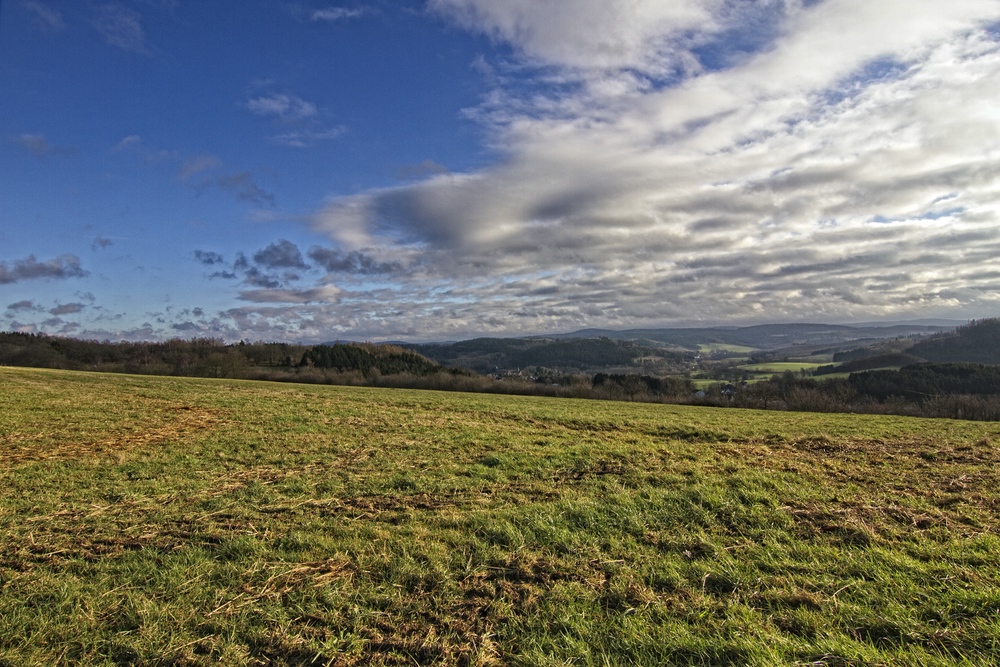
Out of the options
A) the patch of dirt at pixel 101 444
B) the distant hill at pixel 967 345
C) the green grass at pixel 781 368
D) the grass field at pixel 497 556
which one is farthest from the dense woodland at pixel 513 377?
the grass field at pixel 497 556

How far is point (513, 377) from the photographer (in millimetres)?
69125

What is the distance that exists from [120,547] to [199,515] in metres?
1.28

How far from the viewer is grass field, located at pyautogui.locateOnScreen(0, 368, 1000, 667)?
4090mm

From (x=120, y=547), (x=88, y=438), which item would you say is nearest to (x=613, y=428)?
(x=120, y=547)

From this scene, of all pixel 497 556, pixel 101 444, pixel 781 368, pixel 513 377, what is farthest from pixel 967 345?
pixel 101 444

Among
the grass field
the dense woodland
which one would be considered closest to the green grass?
the dense woodland

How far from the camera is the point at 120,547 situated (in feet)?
20.7

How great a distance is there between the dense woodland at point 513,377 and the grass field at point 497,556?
46.4 m

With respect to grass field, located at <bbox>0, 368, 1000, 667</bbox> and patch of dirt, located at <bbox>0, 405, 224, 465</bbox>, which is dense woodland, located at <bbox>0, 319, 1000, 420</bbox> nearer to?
patch of dirt, located at <bbox>0, 405, 224, 465</bbox>

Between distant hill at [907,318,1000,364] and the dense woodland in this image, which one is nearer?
the dense woodland

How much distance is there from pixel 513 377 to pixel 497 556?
6338 cm

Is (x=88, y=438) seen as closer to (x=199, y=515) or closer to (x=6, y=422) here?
(x=6, y=422)

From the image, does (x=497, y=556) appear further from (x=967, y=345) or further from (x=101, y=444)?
(x=967, y=345)

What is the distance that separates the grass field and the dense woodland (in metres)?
46.4
